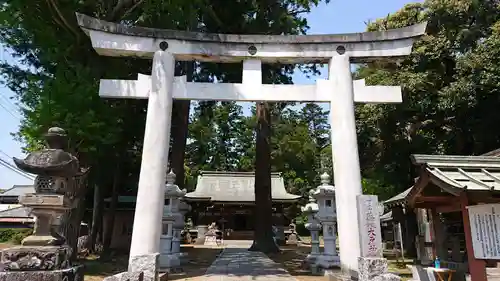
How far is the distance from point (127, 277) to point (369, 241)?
4.39 m

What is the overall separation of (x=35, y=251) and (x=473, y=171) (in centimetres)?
769

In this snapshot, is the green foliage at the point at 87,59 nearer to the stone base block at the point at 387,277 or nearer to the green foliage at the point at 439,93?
the green foliage at the point at 439,93

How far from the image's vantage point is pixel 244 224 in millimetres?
30656

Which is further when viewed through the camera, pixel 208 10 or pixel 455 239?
pixel 208 10

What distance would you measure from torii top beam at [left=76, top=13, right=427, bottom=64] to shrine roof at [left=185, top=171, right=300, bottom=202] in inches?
771

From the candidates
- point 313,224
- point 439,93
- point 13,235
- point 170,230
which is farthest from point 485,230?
point 13,235

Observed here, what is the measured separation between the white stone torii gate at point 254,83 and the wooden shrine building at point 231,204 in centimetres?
1937

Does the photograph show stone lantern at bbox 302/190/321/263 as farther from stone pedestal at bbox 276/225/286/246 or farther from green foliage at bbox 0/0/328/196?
stone pedestal at bbox 276/225/286/246

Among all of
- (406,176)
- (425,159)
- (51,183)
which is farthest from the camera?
(406,176)

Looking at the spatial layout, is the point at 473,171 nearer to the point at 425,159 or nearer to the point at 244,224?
the point at 425,159

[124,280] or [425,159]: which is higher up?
[425,159]

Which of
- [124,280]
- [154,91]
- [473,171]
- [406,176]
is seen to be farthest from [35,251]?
[406,176]

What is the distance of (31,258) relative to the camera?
18.1ft

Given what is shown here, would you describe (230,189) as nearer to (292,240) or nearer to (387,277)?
(292,240)
